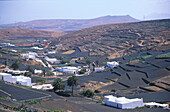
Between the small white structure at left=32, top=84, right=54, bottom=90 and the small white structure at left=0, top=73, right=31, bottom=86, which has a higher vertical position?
the small white structure at left=0, top=73, right=31, bottom=86

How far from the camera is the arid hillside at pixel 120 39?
286 ft

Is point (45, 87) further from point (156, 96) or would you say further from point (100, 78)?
point (156, 96)

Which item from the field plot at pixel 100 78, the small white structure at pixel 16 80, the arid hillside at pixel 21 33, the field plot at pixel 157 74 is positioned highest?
the arid hillside at pixel 21 33

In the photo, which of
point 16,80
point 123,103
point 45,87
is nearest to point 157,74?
point 123,103

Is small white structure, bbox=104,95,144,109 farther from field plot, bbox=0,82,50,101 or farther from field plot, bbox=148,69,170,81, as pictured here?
field plot, bbox=148,69,170,81

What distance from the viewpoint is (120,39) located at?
101625 millimetres

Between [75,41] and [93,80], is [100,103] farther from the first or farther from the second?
[75,41]

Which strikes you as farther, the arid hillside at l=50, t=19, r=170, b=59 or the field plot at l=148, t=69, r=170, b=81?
the arid hillside at l=50, t=19, r=170, b=59

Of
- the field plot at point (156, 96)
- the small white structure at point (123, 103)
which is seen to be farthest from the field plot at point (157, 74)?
the small white structure at point (123, 103)

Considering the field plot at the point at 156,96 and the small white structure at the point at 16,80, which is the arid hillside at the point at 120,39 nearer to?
the small white structure at the point at 16,80

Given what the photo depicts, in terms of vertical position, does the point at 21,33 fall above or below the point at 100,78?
above

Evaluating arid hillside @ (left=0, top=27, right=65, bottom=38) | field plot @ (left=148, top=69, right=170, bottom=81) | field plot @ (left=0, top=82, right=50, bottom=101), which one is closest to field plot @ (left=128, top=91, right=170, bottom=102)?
field plot @ (left=148, top=69, right=170, bottom=81)

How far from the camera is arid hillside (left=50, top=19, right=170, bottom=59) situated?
87.2 m

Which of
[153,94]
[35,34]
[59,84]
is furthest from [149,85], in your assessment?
[35,34]
